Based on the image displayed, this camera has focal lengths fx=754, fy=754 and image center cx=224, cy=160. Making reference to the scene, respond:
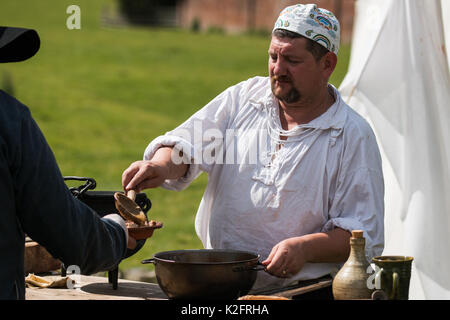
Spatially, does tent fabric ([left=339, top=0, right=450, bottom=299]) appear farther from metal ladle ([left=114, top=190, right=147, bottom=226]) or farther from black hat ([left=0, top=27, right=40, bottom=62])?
black hat ([left=0, top=27, right=40, bottom=62])

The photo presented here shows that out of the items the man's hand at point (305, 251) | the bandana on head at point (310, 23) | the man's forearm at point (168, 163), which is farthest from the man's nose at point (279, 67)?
the man's hand at point (305, 251)

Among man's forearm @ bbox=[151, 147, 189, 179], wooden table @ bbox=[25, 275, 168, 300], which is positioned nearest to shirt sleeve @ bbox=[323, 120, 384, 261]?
man's forearm @ bbox=[151, 147, 189, 179]

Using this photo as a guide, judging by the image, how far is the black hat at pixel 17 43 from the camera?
2121mm

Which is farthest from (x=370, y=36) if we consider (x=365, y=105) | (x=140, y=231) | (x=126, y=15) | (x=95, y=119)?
(x=126, y=15)

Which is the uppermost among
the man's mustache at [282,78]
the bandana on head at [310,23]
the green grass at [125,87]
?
the bandana on head at [310,23]

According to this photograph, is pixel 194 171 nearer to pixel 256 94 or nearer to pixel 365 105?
pixel 256 94

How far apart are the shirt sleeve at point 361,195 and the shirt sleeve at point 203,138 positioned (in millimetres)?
588

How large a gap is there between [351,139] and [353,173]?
0.15m

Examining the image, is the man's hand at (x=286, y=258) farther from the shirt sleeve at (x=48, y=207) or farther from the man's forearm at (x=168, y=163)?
the shirt sleeve at (x=48, y=207)

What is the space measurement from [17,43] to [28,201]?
1.50ft

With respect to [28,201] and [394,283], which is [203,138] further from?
[28,201]

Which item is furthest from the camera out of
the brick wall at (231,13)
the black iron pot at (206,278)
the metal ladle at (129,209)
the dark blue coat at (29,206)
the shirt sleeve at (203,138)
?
the brick wall at (231,13)

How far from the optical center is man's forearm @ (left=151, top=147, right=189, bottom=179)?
329 centimetres

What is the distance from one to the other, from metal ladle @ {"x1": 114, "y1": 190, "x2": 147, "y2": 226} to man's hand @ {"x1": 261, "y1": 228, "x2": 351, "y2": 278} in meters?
0.49
